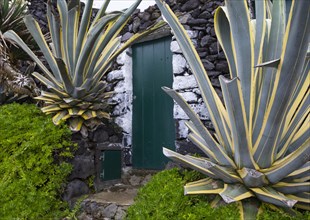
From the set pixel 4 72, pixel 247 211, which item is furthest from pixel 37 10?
pixel 247 211

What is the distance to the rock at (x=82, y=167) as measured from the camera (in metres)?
2.63

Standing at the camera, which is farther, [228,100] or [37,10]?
[37,10]

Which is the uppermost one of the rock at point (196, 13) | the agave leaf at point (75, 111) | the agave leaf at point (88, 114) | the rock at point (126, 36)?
the rock at point (196, 13)

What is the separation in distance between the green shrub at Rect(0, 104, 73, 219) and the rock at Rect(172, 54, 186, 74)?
1.16 m

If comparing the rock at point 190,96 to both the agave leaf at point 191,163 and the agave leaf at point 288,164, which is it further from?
the agave leaf at point 288,164

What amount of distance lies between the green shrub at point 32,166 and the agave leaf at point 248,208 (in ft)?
4.64

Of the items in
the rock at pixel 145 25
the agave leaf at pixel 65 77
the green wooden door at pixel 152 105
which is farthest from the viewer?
the rock at pixel 145 25

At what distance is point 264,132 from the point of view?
59.8 inches

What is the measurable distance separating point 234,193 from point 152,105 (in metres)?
2.03

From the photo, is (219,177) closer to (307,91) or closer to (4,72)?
(307,91)

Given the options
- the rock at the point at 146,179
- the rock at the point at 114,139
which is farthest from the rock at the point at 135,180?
the rock at the point at 114,139

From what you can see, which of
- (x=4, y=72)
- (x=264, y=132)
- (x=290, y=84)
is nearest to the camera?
(x=290, y=84)

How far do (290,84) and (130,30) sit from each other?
250cm

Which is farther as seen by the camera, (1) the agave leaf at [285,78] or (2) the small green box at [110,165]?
(2) the small green box at [110,165]
